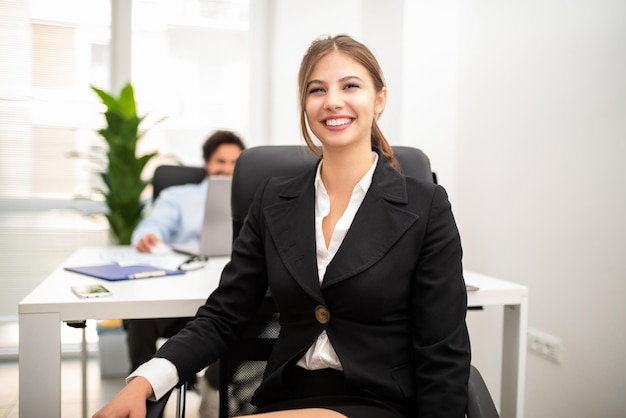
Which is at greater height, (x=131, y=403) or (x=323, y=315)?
(x=323, y=315)

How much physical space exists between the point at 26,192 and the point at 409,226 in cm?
297

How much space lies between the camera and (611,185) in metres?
1.85

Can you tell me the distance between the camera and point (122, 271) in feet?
5.30

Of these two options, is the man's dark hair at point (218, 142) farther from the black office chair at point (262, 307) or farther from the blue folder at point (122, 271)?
the black office chair at point (262, 307)

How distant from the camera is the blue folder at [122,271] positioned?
155 centimetres

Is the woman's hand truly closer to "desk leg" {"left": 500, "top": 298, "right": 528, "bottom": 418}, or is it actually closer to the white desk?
the white desk

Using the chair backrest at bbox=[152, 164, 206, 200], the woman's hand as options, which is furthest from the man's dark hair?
the woman's hand

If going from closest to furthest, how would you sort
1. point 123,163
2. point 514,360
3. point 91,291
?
point 91,291
point 514,360
point 123,163

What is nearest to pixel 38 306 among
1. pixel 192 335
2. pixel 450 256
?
pixel 192 335

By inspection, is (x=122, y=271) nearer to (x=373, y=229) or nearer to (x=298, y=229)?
(x=298, y=229)

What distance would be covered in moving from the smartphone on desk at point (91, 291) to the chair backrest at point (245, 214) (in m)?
0.33

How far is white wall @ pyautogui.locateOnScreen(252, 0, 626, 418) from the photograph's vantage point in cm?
187

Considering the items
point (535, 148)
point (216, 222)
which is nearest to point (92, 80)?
point (216, 222)

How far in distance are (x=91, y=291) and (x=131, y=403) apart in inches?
17.7
